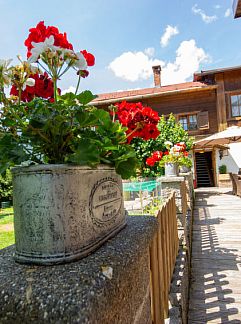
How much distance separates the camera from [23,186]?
0.59 metres

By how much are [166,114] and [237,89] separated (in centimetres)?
394

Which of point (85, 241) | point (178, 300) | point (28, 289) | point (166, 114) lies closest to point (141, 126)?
point (85, 241)

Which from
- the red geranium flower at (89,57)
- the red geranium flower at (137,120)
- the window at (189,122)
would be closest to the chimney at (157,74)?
the window at (189,122)

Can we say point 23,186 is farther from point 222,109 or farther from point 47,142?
point 222,109

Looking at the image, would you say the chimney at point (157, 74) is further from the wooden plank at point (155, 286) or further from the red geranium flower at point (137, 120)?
the red geranium flower at point (137, 120)

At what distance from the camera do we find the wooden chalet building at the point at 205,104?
41.4 feet

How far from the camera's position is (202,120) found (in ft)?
42.9

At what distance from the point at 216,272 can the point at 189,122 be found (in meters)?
11.6

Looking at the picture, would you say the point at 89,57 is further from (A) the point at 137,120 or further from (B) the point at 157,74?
(B) the point at 157,74

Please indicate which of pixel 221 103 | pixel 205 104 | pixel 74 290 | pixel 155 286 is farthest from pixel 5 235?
pixel 221 103

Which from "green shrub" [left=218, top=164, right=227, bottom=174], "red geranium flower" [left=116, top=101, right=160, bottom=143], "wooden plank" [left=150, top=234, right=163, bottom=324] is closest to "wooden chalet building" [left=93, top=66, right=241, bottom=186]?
"green shrub" [left=218, top=164, right=227, bottom=174]

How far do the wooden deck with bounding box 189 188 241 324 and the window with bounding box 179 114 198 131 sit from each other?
28.8ft

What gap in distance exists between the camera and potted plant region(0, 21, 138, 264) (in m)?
0.57

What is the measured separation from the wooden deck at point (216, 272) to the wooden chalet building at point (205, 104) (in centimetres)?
836
